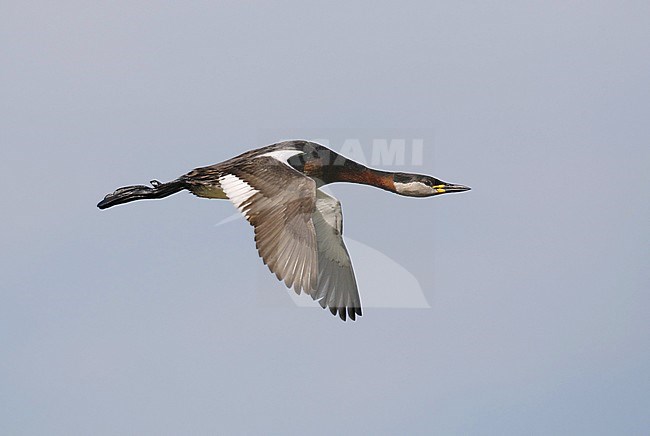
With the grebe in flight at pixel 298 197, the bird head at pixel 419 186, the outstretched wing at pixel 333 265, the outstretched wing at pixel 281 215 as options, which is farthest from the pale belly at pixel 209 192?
the bird head at pixel 419 186

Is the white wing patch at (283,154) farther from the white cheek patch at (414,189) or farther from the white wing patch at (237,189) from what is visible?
the white cheek patch at (414,189)

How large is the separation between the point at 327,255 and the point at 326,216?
0.57 meters

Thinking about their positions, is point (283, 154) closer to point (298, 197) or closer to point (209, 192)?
point (209, 192)

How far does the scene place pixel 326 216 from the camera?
2069cm

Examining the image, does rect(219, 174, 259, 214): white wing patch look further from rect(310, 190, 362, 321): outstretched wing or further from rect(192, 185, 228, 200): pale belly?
rect(310, 190, 362, 321): outstretched wing

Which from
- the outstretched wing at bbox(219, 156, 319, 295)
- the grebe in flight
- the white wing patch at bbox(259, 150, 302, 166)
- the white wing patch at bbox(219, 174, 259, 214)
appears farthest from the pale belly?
the white wing patch at bbox(259, 150, 302, 166)

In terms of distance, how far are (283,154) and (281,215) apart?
219 centimetres

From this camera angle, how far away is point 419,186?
71.4 feet

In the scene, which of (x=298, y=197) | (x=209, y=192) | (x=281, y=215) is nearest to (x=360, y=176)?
(x=209, y=192)

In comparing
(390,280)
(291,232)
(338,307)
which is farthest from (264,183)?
(390,280)

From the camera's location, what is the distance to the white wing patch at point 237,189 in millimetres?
18641

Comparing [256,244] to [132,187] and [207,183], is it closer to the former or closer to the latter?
[207,183]

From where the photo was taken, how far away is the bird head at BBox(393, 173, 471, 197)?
71.0ft

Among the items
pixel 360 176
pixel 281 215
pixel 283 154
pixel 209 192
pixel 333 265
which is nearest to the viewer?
pixel 281 215
